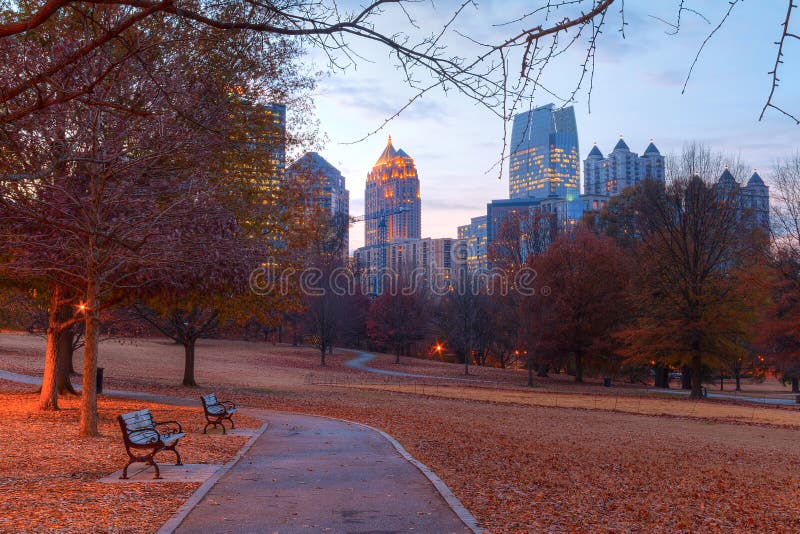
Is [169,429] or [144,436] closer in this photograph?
[144,436]

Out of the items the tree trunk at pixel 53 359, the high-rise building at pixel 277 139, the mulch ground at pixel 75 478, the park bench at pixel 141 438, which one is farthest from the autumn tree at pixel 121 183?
the high-rise building at pixel 277 139

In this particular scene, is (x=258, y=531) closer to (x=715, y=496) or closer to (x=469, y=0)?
(x=469, y=0)

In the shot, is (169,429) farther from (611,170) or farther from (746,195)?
(611,170)

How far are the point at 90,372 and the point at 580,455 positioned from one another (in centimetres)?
996

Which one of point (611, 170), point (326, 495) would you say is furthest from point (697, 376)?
point (611, 170)

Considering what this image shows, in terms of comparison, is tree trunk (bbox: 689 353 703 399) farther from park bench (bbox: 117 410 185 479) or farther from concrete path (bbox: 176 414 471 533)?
park bench (bbox: 117 410 185 479)

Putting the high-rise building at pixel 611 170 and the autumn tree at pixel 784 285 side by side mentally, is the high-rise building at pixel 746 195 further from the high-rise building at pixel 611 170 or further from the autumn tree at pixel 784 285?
the high-rise building at pixel 611 170

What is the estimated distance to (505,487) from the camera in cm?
998

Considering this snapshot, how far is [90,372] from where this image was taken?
13.4 meters

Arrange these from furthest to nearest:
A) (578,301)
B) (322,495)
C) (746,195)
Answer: (578,301) < (746,195) < (322,495)

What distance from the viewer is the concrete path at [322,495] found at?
7230mm

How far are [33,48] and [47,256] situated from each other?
195 inches

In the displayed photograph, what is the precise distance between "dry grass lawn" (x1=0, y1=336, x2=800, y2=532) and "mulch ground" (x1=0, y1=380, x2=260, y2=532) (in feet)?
0.29

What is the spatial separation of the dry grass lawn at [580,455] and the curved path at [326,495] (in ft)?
1.62
